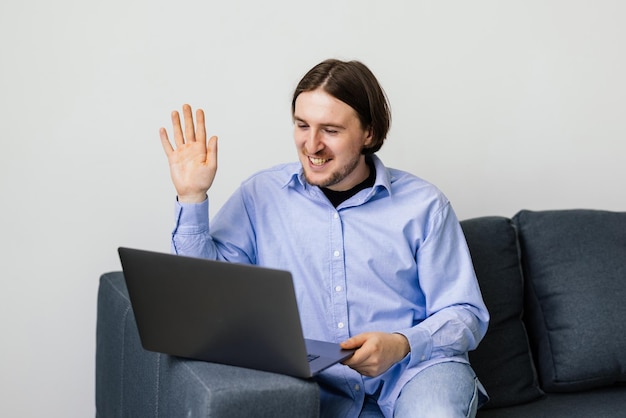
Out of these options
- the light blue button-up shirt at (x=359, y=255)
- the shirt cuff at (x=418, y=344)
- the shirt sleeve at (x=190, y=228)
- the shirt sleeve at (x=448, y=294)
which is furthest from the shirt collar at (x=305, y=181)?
the shirt cuff at (x=418, y=344)

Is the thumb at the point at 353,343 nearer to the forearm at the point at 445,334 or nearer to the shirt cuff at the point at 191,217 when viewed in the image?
the forearm at the point at 445,334

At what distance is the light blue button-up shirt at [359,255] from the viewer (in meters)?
2.09

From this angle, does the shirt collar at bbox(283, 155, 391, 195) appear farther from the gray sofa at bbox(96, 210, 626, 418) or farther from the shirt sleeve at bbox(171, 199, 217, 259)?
the gray sofa at bbox(96, 210, 626, 418)

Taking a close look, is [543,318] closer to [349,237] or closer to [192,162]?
[349,237]

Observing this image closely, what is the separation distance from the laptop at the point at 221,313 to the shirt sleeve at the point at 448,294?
0.30 metres

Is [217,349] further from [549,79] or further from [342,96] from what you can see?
[549,79]

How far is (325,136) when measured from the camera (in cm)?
216

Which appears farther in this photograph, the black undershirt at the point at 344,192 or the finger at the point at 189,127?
the black undershirt at the point at 344,192

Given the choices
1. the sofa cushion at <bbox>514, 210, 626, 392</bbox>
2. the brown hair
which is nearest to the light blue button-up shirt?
the brown hair

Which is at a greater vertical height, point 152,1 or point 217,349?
point 152,1

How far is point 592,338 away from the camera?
95.8 inches

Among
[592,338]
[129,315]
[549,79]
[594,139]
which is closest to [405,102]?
[549,79]

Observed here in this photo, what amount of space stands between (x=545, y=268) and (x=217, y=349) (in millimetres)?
1115

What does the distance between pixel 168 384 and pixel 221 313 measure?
8.5 inches
